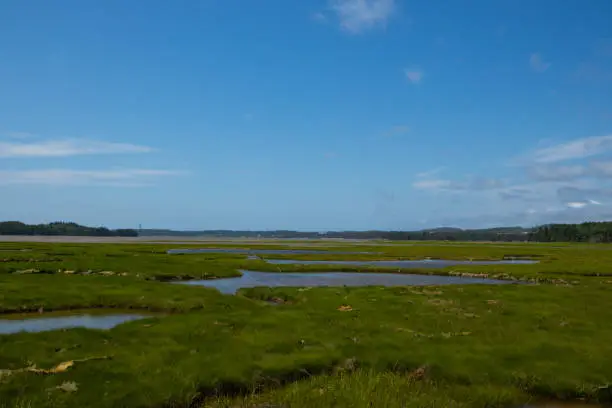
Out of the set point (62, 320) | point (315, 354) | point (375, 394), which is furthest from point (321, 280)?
point (375, 394)

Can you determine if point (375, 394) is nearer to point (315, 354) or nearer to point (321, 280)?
point (315, 354)

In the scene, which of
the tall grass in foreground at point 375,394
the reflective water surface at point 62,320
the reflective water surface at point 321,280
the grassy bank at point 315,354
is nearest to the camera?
the tall grass in foreground at point 375,394

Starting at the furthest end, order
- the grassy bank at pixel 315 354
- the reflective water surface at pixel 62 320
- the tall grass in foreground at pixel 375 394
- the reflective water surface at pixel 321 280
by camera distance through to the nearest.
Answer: the reflective water surface at pixel 321 280
the reflective water surface at pixel 62 320
the grassy bank at pixel 315 354
the tall grass in foreground at pixel 375 394

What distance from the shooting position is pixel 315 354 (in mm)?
19219

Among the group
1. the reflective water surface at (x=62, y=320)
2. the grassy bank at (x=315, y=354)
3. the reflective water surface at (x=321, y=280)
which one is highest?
the grassy bank at (x=315, y=354)

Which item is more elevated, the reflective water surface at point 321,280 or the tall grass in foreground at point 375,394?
the tall grass in foreground at point 375,394

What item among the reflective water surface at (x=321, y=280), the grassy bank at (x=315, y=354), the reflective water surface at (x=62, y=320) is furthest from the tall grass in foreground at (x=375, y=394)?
the reflective water surface at (x=321, y=280)

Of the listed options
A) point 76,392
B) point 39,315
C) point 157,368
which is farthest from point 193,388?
point 39,315

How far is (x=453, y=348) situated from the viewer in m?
20.3

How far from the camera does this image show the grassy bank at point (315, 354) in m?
15.0

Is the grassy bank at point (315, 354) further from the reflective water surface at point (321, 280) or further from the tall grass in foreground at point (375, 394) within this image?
the reflective water surface at point (321, 280)

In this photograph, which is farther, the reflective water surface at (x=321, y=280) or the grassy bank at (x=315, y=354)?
the reflective water surface at (x=321, y=280)

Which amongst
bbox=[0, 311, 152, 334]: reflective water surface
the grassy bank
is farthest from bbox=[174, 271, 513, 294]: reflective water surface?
the grassy bank

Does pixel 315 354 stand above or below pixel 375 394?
above
